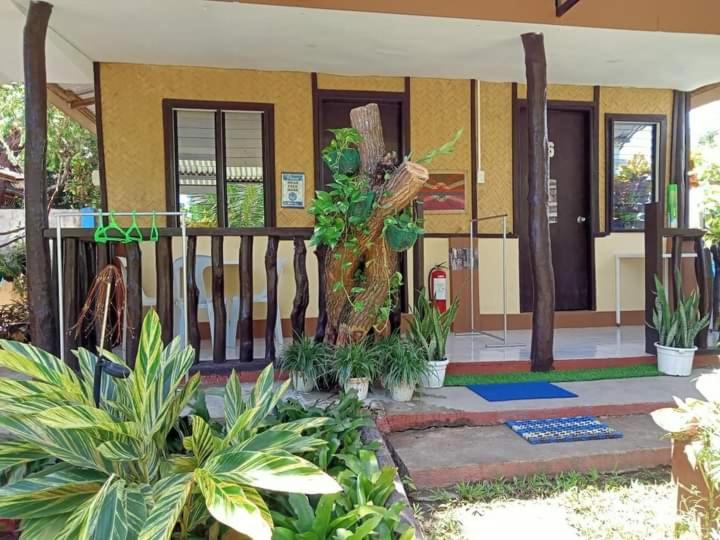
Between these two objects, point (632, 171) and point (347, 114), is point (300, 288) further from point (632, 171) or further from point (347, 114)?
point (632, 171)

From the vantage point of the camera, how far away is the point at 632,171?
603 centimetres

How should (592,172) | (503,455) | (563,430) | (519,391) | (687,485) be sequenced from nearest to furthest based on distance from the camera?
(687,485) → (503,455) → (563,430) → (519,391) → (592,172)

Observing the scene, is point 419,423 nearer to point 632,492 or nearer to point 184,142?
point 632,492

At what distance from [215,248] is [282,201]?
1680 millimetres

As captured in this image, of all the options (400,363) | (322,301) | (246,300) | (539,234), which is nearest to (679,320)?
(539,234)

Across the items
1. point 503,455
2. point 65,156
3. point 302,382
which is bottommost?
point 503,455

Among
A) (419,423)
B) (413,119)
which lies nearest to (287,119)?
(413,119)

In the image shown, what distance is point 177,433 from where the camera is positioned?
2438 millimetres

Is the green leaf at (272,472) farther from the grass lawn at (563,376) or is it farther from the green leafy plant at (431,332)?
the grass lawn at (563,376)

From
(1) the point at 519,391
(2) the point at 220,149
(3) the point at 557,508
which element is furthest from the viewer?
(2) the point at 220,149

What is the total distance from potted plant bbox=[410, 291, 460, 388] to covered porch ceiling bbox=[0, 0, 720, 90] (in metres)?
2.19

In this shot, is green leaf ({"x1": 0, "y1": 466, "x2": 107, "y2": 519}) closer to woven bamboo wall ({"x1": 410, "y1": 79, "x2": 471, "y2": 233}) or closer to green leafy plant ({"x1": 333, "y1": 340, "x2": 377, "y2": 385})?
green leafy plant ({"x1": 333, "y1": 340, "x2": 377, "y2": 385})

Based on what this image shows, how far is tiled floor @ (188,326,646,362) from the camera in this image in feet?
14.2

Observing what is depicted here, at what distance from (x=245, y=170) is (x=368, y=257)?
96.2 inches
